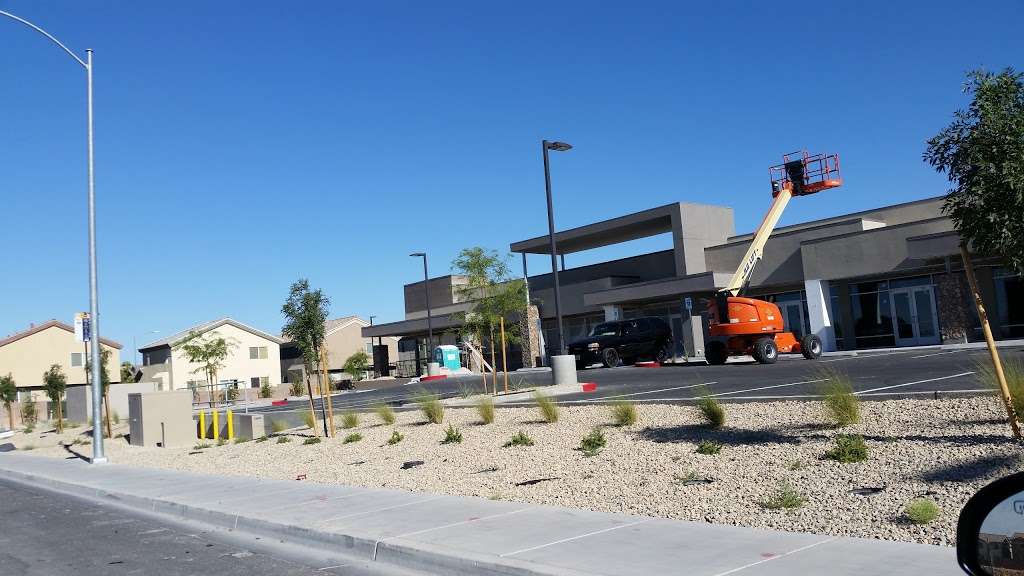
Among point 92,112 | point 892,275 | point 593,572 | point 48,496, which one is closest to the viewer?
point 593,572

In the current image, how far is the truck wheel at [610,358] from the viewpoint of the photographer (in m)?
35.6

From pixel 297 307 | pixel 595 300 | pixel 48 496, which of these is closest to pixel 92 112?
pixel 297 307

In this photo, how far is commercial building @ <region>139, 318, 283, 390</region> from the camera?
71.4 m

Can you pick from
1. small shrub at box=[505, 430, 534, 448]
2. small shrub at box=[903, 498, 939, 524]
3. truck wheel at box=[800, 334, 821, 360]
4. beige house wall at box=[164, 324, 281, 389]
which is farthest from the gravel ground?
beige house wall at box=[164, 324, 281, 389]

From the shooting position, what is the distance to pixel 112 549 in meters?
9.73

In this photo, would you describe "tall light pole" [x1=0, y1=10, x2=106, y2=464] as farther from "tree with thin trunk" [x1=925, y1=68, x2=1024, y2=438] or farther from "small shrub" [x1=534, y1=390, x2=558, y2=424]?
"tree with thin trunk" [x1=925, y1=68, x2=1024, y2=438]

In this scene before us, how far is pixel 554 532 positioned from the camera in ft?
26.4

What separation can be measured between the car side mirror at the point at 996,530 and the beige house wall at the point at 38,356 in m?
73.9

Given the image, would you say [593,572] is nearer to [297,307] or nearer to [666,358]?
[297,307]

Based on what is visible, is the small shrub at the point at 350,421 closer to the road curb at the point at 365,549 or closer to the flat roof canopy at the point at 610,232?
the road curb at the point at 365,549

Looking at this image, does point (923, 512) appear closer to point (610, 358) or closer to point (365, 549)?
point (365, 549)

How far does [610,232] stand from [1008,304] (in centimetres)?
2088

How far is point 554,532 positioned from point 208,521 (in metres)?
5.45

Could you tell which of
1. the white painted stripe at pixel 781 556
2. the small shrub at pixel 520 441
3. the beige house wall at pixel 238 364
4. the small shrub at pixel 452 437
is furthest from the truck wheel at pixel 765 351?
the beige house wall at pixel 238 364
